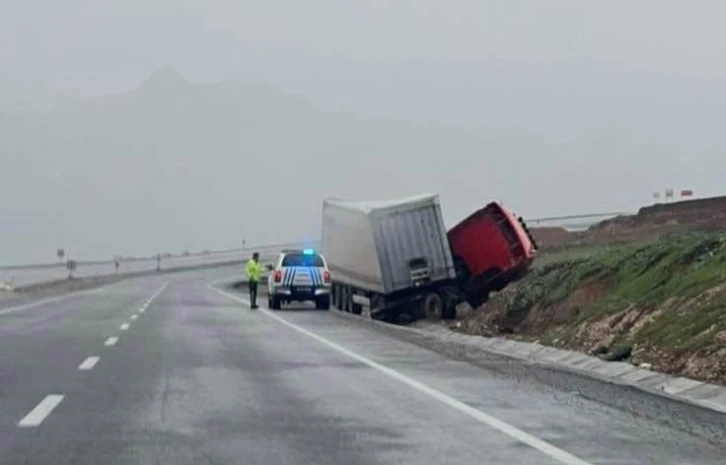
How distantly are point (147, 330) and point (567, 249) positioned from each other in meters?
21.8

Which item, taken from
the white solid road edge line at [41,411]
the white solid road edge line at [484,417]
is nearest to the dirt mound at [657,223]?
the white solid road edge line at [484,417]

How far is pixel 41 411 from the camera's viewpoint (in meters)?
13.1

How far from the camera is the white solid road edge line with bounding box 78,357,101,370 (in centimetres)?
1817

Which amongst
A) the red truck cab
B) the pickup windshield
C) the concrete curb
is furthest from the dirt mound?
the concrete curb

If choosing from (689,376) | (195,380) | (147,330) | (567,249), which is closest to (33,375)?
(195,380)

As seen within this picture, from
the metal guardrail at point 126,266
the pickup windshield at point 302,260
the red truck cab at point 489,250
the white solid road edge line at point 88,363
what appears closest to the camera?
the white solid road edge line at point 88,363

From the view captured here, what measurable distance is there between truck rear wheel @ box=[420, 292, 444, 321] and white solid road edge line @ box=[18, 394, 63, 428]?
904 inches

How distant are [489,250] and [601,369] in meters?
17.4

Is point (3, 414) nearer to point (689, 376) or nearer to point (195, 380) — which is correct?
point (195, 380)

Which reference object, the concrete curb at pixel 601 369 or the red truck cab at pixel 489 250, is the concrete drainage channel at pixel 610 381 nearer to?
the concrete curb at pixel 601 369

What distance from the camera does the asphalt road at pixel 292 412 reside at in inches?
413

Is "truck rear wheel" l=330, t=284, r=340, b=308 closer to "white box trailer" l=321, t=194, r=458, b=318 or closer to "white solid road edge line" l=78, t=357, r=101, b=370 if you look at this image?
"white box trailer" l=321, t=194, r=458, b=318

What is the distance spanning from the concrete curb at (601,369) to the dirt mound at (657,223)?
1461 cm

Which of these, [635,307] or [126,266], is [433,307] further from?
[126,266]
